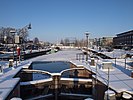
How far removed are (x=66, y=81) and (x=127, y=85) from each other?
5.77 metres

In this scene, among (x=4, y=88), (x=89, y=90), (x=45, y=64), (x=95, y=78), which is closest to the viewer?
(x=4, y=88)

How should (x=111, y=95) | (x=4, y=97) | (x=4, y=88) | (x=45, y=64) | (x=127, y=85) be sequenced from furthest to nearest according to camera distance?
(x=45, y=64), (x=127, y=85), (x=4, y=88), (x=4, y=97), (x=111, y=95)

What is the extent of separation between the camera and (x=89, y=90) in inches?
566

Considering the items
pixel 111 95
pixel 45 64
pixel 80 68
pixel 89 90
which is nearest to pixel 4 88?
pixel 111 95

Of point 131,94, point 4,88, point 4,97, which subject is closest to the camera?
point 4,97

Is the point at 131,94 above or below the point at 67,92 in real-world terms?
above

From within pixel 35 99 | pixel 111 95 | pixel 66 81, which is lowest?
pixel 35 99

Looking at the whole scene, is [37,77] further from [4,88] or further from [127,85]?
[127,85]

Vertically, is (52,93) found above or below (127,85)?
below

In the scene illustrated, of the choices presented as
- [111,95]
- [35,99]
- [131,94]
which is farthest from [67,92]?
[111,95]

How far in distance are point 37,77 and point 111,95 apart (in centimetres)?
1080

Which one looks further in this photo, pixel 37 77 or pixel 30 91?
pixel 37 77

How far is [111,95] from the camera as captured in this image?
704 centimetres

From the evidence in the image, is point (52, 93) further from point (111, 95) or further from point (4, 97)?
point (111, 95)
